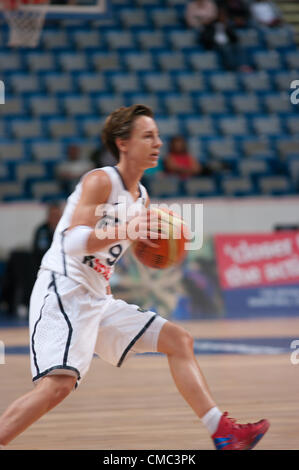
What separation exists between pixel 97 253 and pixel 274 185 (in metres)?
9.53

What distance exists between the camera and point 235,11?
16.1 metres

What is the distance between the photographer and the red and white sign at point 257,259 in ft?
35.8

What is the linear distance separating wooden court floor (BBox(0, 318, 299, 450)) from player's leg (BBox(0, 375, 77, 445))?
529 mm

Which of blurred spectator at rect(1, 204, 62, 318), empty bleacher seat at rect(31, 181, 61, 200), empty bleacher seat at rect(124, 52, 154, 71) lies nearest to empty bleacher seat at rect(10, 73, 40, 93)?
empty bleacher seat at rect(124, 52, 154, 71)

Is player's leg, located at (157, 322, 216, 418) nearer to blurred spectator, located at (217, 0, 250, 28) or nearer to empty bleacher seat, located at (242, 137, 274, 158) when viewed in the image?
empty bleacher seat, located at (242, 137, 274, 158)

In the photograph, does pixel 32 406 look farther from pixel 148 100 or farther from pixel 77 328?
pixel 148 100

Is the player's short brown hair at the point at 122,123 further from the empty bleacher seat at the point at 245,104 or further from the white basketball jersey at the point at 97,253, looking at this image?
the empty bleacher seat at the point at 245,104

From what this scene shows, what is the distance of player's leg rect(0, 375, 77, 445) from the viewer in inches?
135

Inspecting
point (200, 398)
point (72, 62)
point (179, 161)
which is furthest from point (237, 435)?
point (72, 62)

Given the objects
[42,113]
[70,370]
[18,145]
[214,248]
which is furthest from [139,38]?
[70,370]

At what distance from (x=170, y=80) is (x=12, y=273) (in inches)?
201

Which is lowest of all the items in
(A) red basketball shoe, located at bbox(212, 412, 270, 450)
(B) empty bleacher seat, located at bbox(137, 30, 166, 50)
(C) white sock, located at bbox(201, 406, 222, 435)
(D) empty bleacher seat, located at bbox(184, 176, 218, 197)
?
(A) red basketball shoe, located at bbox(212, 412, 270, 450)

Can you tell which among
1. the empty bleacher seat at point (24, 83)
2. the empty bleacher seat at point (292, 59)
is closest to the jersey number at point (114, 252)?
the empty bleacher seat at point (24, 83)

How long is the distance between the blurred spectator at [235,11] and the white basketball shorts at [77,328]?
42.7 ft
